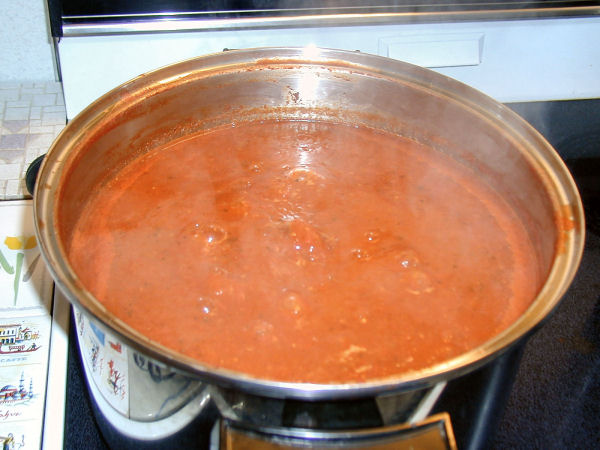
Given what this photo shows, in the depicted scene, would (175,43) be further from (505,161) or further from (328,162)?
(505,161)

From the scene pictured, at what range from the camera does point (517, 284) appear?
1.17m

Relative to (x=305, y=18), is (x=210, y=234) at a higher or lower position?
lower

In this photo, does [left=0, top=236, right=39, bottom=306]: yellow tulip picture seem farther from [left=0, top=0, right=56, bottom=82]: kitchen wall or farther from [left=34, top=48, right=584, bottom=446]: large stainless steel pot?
[left=0, top=0, right=56, bottom=82]: kitchen wall

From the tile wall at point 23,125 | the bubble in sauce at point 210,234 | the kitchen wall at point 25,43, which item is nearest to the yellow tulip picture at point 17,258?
the tile wall at point 23,125

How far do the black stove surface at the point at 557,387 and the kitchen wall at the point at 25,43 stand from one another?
1.05 m

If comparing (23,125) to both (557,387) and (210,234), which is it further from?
(557,387)

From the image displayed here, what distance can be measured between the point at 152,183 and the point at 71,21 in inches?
17.8

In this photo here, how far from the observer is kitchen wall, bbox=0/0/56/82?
1811 mm

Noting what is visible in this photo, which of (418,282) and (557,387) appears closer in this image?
(418,282)

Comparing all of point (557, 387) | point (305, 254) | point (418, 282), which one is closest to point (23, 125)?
point (305, 254)

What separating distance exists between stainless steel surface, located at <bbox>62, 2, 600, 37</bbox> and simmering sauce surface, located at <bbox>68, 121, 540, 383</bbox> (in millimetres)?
265

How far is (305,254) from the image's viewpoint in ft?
3.81

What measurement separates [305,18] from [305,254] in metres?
0.67

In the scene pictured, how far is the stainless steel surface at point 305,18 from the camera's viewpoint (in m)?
1.46
